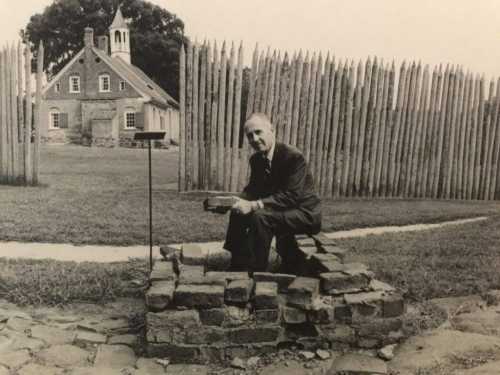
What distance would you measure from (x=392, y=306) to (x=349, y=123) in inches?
211

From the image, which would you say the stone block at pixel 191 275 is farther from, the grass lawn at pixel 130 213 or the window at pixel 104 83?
the window at pixel 104 83

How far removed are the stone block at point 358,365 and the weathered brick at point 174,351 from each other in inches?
31.0

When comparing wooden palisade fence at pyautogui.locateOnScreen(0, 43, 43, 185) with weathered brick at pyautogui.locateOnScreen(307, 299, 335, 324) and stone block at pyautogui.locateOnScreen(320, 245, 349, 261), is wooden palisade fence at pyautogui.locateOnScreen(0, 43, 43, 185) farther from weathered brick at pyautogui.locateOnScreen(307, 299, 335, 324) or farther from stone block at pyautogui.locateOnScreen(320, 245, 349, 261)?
weathered brick at pyautogui.locateOnScreen(307, 299, 335, 324)

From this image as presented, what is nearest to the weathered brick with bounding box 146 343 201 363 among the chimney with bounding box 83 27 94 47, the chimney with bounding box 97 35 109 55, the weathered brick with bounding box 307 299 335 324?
the weathered brick with bounding box 307 299 335 324

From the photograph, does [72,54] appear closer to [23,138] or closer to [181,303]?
[23,138]

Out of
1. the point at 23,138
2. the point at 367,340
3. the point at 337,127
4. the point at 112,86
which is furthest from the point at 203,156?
the point at 112,86

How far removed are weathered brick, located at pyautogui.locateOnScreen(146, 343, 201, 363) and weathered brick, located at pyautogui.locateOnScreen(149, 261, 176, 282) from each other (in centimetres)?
45

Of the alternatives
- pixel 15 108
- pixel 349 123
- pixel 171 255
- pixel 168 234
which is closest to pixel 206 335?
pixel 171 255

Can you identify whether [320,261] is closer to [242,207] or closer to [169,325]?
[242,207]

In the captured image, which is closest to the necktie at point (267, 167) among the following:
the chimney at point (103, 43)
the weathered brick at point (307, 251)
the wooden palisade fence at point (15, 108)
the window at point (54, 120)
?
the weathered brick at point (307, 251)

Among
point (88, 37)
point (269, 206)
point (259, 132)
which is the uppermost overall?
point (88, 37)

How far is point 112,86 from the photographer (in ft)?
99.5

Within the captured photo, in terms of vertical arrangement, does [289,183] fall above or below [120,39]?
below

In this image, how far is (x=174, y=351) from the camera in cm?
297
